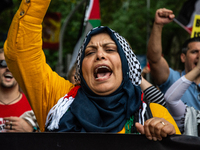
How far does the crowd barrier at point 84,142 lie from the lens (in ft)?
4.97

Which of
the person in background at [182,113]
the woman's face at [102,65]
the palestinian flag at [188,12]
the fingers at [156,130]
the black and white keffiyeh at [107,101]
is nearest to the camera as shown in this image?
the fingers at [156,130]

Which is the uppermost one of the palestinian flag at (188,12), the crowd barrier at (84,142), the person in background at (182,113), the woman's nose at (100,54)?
the palestinian flag at (188,12)

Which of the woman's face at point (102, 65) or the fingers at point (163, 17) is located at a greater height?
the fingers at point (163, 17)

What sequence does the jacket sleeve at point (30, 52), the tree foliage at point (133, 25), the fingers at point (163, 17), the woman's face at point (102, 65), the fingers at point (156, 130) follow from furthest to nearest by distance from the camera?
1. the tree foliage at point (133, 25)
2. the fingers at point (163, 17)
3. the woman's face at point (102, 65)
4. the jacket sleeve at point (30, 52)
5. the fingers at point (156, 130)

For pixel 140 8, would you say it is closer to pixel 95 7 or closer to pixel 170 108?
pixel 95 7

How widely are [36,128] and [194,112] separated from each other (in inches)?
60.9

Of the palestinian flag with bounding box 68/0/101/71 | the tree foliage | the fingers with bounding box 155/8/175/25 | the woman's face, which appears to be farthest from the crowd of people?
the tree foliage

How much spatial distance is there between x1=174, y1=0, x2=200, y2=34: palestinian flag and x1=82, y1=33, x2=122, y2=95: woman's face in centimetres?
390

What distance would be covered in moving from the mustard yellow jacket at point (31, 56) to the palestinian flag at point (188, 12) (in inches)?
162

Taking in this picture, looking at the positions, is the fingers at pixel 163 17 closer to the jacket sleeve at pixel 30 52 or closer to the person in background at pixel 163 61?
the person in background at pixel 163 61

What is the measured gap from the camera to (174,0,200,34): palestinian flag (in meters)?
5.66

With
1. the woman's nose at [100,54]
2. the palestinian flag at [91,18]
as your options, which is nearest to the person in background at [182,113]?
the woman's nose at [100,54]

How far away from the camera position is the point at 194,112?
2619mm

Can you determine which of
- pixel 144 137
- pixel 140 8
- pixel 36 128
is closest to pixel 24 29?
pixel 144 137
